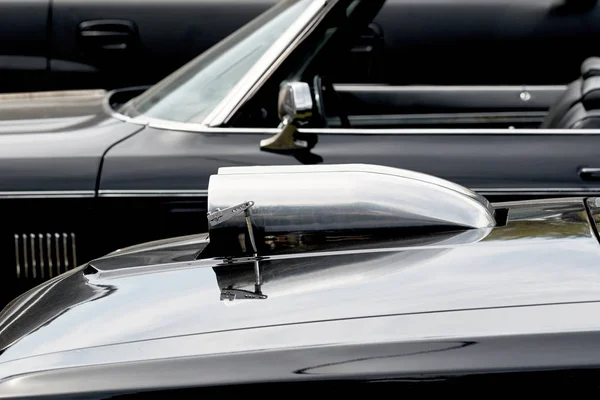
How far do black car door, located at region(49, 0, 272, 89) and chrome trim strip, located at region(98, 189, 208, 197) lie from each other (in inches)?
106

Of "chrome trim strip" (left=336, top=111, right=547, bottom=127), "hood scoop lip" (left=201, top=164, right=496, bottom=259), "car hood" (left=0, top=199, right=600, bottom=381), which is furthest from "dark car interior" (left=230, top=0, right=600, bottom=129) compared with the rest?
"car hood" (left=0, top=199, right=600, bottom=381)

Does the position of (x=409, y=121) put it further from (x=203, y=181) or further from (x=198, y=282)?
(x=198, y=282)

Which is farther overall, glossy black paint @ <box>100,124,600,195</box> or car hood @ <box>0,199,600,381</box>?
glossy black paint @ <box>100,124,600,195</box>

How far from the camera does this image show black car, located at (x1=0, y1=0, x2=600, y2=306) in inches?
128

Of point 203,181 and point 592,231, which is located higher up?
point 592,231

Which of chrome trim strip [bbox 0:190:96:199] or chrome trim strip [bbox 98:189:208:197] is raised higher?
chrome trim strip [bbox 0:190:96:199]

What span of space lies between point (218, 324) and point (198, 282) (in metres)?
0.25

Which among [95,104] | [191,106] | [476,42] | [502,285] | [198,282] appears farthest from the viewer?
[476,42]

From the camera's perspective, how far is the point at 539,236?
6.22ft

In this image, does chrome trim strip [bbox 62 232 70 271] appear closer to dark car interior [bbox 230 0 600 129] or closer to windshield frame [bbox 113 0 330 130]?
windshield frame [bbox 113 0 330 130]

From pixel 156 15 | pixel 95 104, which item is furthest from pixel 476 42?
pixel 95 104

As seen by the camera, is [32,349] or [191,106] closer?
[32,349]

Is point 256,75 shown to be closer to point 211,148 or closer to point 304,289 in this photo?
point 211,148

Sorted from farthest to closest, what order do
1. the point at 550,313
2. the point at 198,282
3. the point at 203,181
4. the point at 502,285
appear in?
the point at 203,181 < the point at 198,282 < the point at 502,285 < the point at 550,313
